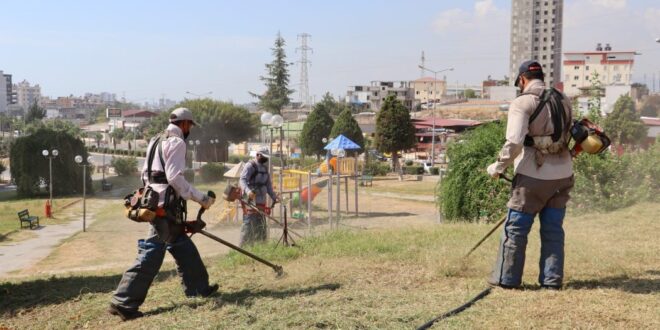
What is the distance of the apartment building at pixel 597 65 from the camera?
104 metres

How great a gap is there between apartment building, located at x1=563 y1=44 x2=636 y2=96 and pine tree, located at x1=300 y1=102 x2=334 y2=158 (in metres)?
61.3

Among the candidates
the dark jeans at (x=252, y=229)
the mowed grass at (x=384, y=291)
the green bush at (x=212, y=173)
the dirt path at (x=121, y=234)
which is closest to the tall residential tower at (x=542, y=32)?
the green bush at (x=212, y=173)

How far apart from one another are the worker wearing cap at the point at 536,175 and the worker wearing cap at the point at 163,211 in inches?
98.8

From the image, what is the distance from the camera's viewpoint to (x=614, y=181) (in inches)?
474

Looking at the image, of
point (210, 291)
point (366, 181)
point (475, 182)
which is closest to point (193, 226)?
point (210, 291)

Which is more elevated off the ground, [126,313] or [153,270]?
[153,270]

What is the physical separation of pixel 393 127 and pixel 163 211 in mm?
41309

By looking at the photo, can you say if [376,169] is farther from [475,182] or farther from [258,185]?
[258,185]

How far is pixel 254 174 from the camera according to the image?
10.1 m

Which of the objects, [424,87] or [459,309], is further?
[424,87]

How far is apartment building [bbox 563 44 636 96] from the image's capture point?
10387 centimetres

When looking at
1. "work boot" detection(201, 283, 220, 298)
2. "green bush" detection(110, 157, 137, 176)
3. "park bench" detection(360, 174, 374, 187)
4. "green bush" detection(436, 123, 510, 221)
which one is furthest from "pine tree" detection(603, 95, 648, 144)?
"green bush" detection(110, 157, 137, 176)

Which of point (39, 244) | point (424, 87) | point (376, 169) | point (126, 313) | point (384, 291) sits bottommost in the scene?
point (39, 244)

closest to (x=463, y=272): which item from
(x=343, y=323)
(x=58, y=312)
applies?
(x=343, y=323)
